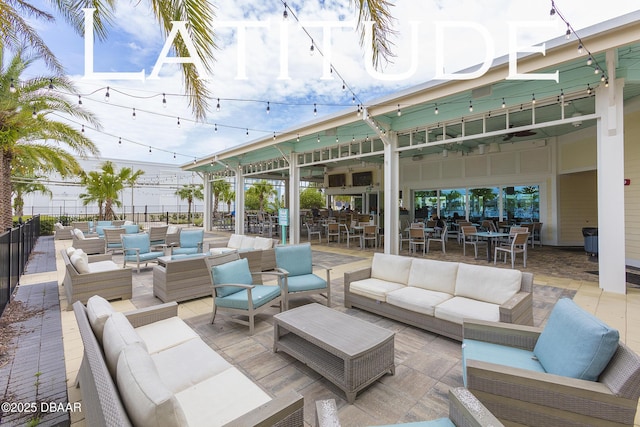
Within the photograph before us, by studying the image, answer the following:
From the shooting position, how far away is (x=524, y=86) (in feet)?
19.2

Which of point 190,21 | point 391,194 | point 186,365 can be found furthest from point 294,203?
point 186,365

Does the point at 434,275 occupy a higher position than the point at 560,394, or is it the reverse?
the point at 434,275

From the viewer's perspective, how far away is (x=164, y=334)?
7.88ft

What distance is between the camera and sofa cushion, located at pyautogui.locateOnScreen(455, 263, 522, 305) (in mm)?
3107

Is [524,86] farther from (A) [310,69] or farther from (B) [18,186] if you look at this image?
(B) [18,186]

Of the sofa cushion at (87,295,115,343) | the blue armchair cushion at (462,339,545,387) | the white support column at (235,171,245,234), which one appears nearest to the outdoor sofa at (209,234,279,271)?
the sofa cushion at (87,295,115,343)

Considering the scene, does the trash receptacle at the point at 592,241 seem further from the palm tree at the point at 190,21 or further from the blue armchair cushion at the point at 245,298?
the blue armchair cushion at the point at 245,298

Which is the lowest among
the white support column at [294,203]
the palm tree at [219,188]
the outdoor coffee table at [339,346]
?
the outdoor coffee table at [339,346]

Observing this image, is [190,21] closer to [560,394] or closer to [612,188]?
[560,394]

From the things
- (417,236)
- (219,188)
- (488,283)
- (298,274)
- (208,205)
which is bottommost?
(298,274)

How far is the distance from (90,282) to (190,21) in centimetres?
379

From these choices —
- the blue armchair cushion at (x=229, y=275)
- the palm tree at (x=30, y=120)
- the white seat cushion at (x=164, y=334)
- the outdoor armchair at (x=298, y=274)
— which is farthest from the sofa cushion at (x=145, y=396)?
the palm tree at (x=30, y=120)

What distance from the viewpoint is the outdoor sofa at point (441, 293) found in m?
2.97

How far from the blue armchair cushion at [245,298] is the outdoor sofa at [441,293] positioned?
1103mm
